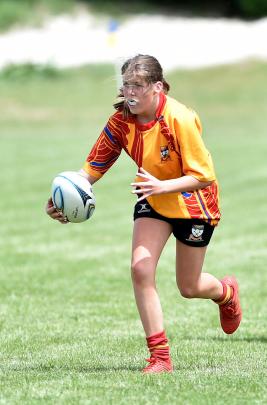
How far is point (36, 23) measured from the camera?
148ft

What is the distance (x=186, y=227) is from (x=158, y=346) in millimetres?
729

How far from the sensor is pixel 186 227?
660 cm

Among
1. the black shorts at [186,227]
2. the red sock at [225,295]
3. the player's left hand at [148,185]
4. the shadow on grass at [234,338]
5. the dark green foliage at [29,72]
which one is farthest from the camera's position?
the dark green foliage at [29,72]

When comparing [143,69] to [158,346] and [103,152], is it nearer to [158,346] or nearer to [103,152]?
[103,152]

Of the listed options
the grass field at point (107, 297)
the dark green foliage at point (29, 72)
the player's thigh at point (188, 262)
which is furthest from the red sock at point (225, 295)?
the dark green foliage at point (29, 72)

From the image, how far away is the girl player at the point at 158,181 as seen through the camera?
6387 millimetres

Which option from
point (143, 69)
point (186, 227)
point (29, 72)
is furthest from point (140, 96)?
point (29, 72)

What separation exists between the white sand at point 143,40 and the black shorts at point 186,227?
3445cm

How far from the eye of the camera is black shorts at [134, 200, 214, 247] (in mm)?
6602

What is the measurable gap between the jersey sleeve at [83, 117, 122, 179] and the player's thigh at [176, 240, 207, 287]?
68 cm

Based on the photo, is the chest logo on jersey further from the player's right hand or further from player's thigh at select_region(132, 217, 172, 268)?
the player's right hand

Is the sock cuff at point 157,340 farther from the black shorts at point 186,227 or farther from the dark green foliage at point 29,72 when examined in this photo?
the dark green foliage at point 29,72

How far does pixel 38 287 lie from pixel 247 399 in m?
5.69

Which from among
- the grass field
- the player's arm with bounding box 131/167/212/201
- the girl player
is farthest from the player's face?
the grass field
